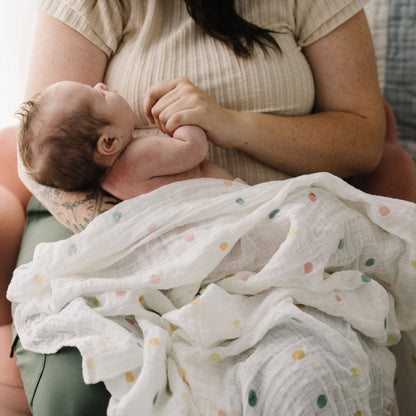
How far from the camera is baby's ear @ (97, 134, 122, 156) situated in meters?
0.95

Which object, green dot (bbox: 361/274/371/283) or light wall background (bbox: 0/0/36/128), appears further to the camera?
light wall background (bbox: 0/0/36/128)

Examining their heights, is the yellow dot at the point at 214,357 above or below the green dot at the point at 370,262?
below

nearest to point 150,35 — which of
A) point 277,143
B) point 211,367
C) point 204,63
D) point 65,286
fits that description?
point 204,63

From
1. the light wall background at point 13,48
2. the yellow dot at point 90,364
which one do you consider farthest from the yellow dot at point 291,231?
the light wall background at point 13,48

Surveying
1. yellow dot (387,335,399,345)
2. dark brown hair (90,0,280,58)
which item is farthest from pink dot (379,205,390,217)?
dark brown hair (90,0,280,58)

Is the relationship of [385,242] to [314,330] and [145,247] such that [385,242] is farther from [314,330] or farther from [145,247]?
[145,247]

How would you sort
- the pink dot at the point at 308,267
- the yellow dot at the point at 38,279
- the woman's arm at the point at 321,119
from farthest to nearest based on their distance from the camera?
1. the woman's arm at the point at 321,119
2. the yellow dot at the point at 38,279
3. the pink dot at the point at 308,267

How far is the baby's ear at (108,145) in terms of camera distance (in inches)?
37.5

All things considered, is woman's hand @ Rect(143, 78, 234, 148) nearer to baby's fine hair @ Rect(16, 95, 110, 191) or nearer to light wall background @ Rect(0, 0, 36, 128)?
baby's fine hair @ Rect(16, 95, 110, 191)

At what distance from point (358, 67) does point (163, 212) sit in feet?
2.10

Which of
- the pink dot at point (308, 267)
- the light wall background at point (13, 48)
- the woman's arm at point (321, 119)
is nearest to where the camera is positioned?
the pink dot at point (308, 267)

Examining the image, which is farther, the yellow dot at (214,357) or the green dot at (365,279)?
the green dot at (365,279)

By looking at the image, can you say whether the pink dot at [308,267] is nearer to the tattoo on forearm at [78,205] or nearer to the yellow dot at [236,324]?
the yellow dot at [236,324]

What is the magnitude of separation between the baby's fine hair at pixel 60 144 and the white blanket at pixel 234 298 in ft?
0.42
